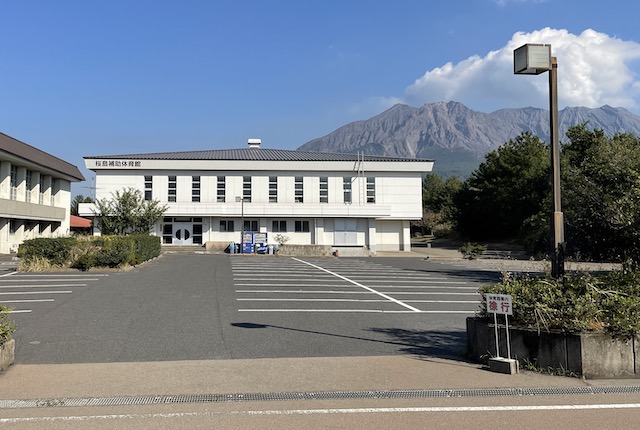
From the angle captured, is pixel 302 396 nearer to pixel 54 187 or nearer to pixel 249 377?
pixel 249 377

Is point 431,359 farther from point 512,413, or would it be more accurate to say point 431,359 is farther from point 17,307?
point 17,307

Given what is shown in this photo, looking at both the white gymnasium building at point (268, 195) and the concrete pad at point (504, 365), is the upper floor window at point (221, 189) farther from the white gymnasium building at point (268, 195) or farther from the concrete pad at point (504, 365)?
the concrete pad at point (504, 365)

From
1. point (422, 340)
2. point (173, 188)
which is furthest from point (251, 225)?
point (422, 340)

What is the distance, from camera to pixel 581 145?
1898 inches

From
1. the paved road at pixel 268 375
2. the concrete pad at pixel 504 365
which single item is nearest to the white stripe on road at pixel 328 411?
the paved road at pixel 268 375

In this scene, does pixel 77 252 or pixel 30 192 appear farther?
pixel 30 192

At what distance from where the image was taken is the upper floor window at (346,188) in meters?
45.0

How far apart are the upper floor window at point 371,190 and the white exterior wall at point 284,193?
11.5 inches

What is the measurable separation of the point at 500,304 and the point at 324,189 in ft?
128

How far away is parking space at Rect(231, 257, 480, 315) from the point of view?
11680 millimetres

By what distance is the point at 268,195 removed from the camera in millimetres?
44656

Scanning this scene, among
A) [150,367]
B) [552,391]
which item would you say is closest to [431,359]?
[552,391]

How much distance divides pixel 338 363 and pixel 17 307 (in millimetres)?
8357

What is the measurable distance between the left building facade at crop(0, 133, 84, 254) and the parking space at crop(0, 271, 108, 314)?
64.9 feet
